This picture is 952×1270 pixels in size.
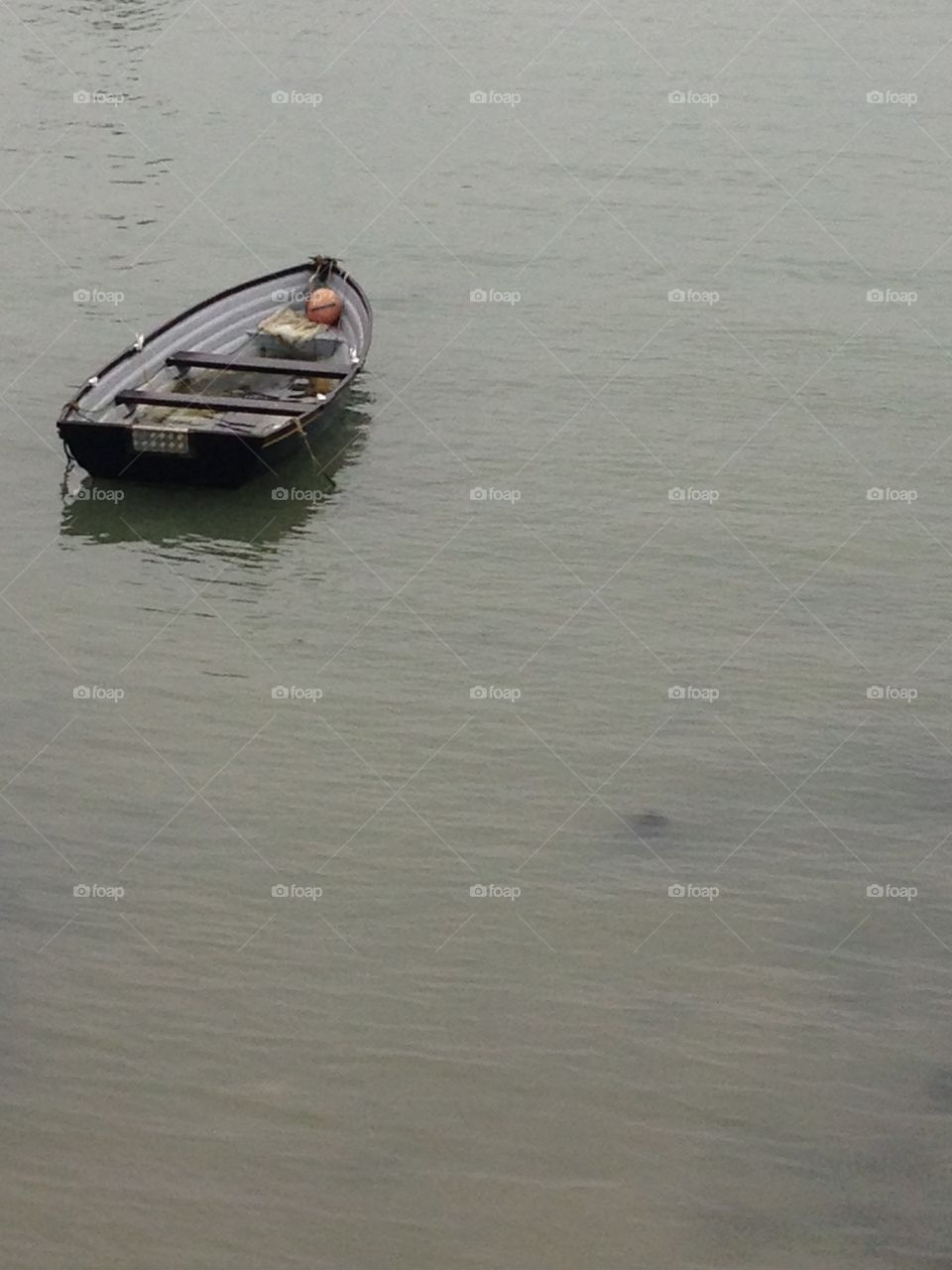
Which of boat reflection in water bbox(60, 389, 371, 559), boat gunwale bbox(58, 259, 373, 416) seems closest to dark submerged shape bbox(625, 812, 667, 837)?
boat reflection in water bbox(60, 389, 371, 559)

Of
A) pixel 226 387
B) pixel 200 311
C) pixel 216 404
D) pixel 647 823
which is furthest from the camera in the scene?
pixel 200 311

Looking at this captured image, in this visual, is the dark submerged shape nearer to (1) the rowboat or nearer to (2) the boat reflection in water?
(2) the boat reflection in water

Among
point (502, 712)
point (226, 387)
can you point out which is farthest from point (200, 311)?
point (502, 712)

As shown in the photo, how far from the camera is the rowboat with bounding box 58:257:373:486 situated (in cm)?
1764

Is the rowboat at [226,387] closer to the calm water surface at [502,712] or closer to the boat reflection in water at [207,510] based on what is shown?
the boat reflection in water at [207,510]

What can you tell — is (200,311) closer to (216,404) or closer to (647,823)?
(216,404)

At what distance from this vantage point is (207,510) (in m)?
18.0

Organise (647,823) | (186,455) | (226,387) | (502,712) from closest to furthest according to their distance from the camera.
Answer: (647,823), (502,712), (186,455), (226,387)

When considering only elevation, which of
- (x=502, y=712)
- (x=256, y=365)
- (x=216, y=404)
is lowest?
(x=502, y=712)

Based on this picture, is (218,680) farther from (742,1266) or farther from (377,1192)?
(742,1266)

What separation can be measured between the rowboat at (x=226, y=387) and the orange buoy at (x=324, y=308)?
0.25 ft

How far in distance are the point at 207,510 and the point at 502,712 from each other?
14.4ft

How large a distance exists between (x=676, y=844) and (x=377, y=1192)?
378cm

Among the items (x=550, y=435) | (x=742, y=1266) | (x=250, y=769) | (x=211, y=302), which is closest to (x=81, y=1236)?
(x=742, y=1266)
